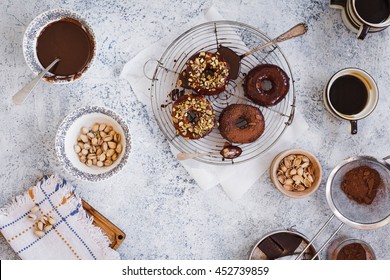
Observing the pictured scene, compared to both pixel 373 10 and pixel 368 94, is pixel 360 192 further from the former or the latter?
pixel 373 10

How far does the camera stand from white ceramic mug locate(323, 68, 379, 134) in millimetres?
2176

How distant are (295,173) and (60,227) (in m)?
0.96

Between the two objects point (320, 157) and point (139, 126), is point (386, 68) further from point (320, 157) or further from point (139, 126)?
point (139, 126)

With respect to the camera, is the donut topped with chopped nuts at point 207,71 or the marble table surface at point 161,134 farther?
the marble table surface at point 161,134

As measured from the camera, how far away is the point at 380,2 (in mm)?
2176

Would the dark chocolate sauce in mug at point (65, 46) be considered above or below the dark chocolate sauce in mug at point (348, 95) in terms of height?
above

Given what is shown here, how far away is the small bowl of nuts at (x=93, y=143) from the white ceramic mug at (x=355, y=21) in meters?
0.98

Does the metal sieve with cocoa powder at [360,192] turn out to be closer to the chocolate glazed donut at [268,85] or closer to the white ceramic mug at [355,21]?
the chocolate glazed donut at [268,85]

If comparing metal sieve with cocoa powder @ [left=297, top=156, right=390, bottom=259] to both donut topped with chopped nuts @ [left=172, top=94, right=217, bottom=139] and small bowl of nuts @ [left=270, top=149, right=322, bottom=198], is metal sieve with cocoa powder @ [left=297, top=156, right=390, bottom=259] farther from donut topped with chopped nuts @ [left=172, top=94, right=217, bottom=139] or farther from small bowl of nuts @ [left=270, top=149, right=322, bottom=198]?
donut topped with chopped nuts @ [left=172, top=94, right=217, bottom=139]

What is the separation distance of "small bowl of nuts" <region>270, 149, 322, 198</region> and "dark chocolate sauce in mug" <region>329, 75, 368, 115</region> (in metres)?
0.23

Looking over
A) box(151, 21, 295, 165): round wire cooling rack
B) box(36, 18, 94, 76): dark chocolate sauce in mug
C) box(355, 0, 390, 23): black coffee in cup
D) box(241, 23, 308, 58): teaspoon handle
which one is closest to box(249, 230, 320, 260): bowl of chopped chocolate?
box(151, 21, 295, 165): round wire cooling rack

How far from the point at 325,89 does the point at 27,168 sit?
124 cm

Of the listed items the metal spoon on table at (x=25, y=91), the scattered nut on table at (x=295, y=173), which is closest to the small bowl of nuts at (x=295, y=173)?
the scattered nut on table at (x=295, y=173)

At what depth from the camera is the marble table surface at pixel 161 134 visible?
7.32 ft
